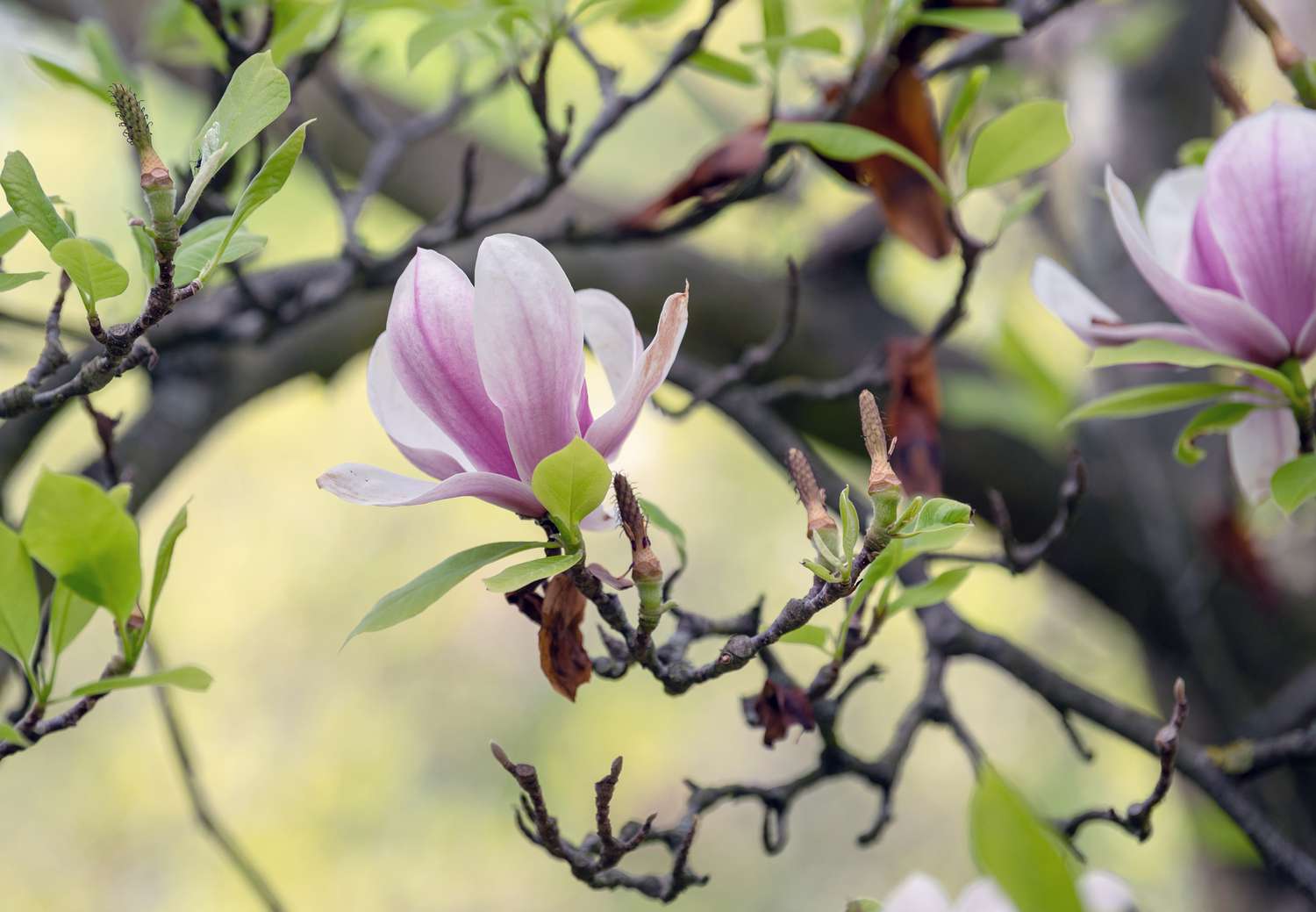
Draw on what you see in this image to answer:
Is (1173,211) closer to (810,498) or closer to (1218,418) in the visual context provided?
(1218,418)

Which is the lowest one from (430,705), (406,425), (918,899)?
(430,705)

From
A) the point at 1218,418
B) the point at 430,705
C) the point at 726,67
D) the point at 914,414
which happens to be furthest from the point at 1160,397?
the point at 430,705

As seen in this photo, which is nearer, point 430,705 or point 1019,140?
point 1019,140

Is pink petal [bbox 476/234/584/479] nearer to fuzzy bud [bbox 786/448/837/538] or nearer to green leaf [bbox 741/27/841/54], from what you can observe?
fuzzy bud [bbox 786/448/837/538]

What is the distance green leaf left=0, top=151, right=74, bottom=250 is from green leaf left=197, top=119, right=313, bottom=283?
0.12 ft

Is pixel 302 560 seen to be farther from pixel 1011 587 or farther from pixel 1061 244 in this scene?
pixel 1061 244

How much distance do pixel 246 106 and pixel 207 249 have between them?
0.05 m

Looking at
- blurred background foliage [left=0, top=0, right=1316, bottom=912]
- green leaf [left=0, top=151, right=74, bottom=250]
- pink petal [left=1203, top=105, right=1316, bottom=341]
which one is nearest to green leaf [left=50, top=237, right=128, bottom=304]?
green leaf [left=0, top=151, right=74, bottom=250]

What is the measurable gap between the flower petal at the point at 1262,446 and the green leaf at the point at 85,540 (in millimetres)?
370

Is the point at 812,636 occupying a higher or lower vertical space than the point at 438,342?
lower

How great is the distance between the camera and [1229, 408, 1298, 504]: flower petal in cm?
42

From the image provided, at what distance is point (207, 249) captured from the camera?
1.00ft

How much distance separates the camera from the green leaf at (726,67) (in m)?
0.52

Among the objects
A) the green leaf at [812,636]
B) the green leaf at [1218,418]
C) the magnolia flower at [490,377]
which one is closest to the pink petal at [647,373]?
the magnolia flower at [490,377]
